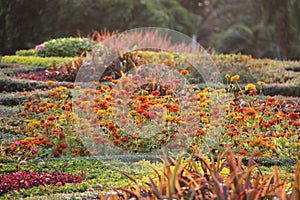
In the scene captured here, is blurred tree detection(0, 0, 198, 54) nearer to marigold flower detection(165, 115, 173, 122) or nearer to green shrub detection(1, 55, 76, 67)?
green shrub detection(1, 55, 76, 67)

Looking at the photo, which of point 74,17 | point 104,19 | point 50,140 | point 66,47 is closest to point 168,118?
point 50,140

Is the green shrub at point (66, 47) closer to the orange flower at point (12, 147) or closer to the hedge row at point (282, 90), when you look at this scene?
the hedge row at point (282, 90)

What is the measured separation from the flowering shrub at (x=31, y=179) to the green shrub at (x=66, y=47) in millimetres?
9083

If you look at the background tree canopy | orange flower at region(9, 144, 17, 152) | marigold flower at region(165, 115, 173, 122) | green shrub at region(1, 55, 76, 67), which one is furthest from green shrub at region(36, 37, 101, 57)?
orange flower at region(9, 144, 17, 152)

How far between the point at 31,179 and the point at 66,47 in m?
9.64

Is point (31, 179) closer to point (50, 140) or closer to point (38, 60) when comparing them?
point (50, 140)

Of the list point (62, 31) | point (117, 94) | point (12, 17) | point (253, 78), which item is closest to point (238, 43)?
point (62, 31)

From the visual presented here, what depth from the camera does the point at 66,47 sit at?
13836 mm

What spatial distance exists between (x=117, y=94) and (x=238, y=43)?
16829 mm

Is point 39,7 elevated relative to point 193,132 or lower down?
elevated

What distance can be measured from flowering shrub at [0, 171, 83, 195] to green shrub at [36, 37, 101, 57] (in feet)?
29.8

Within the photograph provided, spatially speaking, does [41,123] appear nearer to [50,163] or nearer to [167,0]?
[50,163]

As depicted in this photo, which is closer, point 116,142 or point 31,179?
point 31,179

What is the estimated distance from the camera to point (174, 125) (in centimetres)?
593
